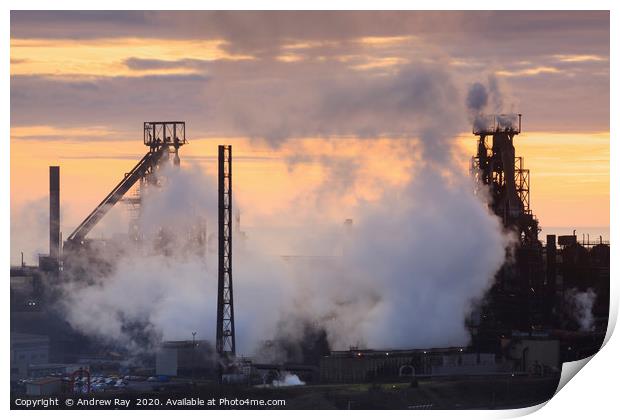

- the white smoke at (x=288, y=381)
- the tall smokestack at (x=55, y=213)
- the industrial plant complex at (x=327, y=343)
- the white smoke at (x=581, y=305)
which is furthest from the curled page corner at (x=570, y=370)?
the tall smokestack at (x=55, y=213)

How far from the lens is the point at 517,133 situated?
20.3 metres

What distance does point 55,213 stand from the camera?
69.6 feet

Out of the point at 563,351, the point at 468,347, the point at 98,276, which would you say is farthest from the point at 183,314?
the point at 563,351

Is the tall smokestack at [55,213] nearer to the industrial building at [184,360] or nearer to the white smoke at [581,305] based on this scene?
the industrial building at [184,360]

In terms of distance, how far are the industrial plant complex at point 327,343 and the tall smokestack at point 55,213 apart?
0.02 meters

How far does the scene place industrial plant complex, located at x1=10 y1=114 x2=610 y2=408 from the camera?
1702 centimetres

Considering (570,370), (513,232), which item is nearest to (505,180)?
(513,232)

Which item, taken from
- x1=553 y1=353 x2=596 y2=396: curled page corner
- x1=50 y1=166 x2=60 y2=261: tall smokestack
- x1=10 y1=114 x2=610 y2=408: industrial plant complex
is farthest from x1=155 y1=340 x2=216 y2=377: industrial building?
x1=553 y1=353 x2=596 y2=396: curled page corner

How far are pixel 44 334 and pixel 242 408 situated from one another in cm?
626

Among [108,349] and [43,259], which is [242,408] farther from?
[43,259]

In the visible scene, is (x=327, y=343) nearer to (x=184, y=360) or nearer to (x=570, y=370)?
(x=184, y=360)

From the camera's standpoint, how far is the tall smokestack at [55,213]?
60.0ft

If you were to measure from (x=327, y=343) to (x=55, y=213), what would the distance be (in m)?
4.07

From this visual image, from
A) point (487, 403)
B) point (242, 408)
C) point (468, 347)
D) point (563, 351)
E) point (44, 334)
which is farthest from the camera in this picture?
point (44, 334)
